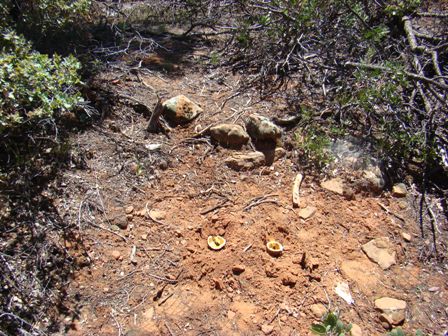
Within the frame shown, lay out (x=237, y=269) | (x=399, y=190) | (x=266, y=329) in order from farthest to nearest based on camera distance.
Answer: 1. (x=399, y=190)
2. (x=237, y=269)
3. (x=266, y=329)

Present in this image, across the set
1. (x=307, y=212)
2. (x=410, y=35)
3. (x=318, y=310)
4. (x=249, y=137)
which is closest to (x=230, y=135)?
(x=249, y=137)

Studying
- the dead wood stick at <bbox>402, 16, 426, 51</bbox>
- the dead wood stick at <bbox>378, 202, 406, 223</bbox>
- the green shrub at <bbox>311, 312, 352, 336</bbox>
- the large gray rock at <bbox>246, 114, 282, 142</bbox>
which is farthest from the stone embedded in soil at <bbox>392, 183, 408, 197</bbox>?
the dead wood stick at <bbox>402, 16, 426, 51</bbox>

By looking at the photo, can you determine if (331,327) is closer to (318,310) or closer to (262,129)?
(318,310)

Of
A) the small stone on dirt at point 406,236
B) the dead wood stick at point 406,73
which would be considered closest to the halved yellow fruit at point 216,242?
the small stone on dirt at point 406,236

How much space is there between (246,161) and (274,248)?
0.82m

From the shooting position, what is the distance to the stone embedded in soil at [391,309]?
2506 millimetres

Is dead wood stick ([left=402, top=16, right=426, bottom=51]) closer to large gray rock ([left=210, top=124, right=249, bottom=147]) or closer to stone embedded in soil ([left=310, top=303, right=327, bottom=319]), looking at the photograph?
large gray rock ([left=210, top=124, right=249, bottom=147])

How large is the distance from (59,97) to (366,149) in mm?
2399

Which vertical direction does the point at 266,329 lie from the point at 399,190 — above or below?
below

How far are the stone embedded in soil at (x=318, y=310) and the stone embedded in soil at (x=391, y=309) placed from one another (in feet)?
1.13

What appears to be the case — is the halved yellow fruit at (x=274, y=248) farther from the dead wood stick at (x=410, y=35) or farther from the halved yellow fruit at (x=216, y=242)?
the dead wood stick at (x=410, y=35)

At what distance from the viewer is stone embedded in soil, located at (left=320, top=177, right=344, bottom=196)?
10.5ft

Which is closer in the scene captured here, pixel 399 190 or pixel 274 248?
pixel 274 248

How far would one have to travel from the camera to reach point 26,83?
260 cm
